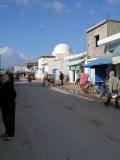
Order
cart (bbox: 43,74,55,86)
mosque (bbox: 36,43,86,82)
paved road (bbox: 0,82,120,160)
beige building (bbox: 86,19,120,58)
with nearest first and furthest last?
1. paved road (bbox: 0,82,120,160)
2. beige building (bbox: 86,19,120,58)
3. mosque (bbox: 36,43,86,82)
4. cart (bbox: 43,74,55,86)

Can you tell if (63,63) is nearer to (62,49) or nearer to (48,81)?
(48,81)

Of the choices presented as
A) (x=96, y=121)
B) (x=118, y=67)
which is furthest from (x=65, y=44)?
(x=96, y=121)

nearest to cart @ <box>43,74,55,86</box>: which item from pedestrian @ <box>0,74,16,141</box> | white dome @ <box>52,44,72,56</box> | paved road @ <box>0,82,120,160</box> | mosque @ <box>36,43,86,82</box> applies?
mosque @ <box>36,43,86,82</box>

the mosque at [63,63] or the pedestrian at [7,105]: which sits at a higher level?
the mosque at [63,63]

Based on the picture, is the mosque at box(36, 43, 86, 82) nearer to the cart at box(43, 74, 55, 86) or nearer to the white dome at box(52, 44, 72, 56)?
the white dome at box(52, 44, 72, 56)

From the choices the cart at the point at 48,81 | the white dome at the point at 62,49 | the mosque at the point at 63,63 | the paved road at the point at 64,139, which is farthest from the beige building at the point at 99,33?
the white dome at the point at 62,49

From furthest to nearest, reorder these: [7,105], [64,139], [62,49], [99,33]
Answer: [62,49]
[99,33]
[7,105]
[64,139]

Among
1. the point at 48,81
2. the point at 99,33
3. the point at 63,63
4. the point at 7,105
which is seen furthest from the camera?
the point at 63,63

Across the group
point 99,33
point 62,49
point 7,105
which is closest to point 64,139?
point 7,105

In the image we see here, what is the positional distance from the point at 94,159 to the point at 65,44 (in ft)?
227

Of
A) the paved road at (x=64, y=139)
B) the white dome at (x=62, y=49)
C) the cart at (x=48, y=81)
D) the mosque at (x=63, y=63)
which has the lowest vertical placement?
the paved road at (x=64, y=139)

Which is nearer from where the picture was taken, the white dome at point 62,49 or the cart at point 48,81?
the cart at point 48,81

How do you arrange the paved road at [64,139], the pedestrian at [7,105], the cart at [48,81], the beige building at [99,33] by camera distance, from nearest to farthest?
the paved road at [64,139] → the pedestrian at [7,105] → the beige building at [99,33] → the cart at [48,81]

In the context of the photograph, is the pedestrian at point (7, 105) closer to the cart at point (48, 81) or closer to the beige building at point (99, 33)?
the beige building at point (99, 33)
